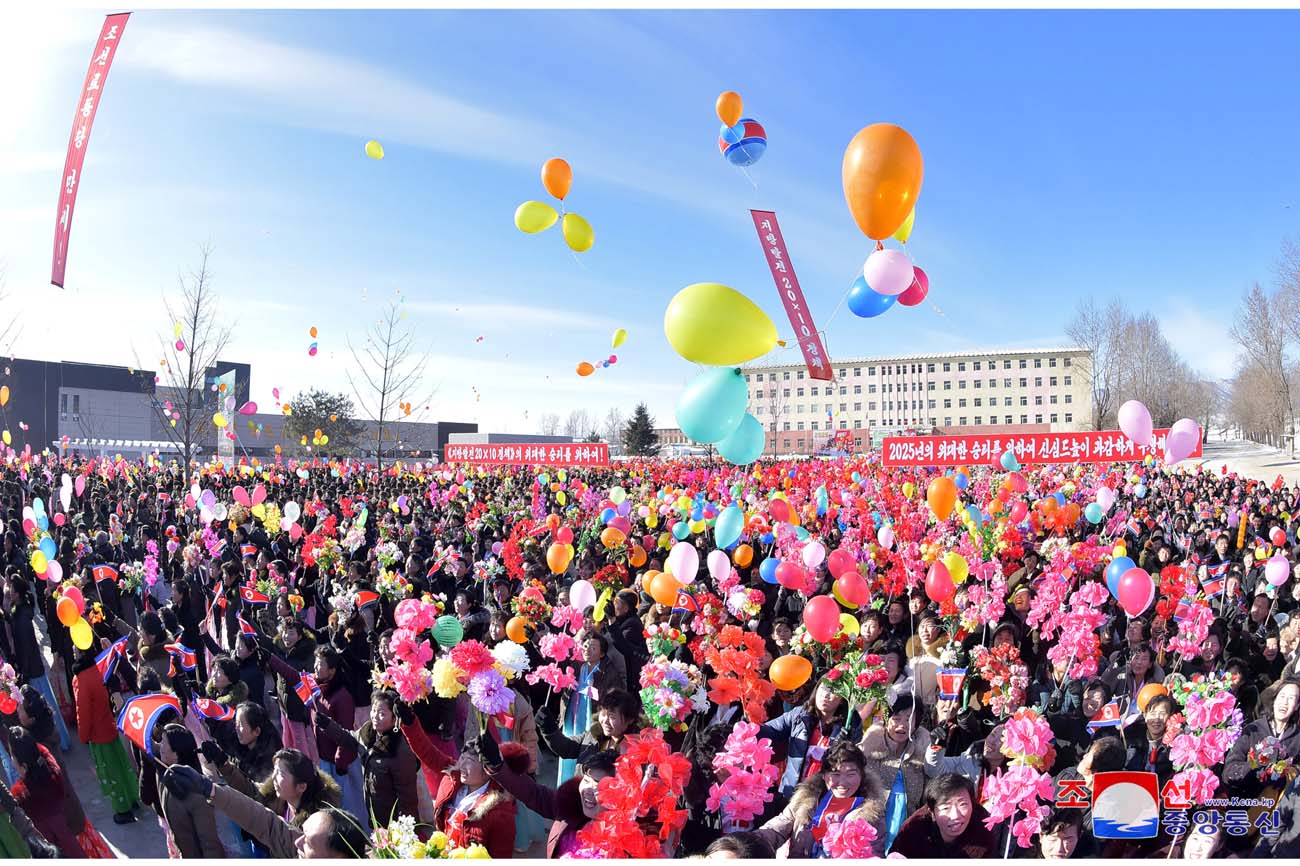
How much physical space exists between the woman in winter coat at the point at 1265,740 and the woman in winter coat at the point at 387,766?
3952 millimetres

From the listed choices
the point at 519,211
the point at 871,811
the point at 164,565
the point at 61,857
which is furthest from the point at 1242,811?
the point at 164,565

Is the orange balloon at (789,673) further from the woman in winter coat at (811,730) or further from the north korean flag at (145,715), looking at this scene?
the north korean flag at (145,715)

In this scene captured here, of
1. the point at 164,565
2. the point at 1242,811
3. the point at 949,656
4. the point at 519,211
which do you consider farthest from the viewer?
the point at 164,565

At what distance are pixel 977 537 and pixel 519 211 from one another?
6255 millimetres

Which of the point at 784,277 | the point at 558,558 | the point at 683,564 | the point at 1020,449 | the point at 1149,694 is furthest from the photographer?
the point at 1020,449

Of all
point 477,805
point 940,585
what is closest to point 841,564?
point 940,585

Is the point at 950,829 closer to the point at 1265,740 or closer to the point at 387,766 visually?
the point at 1265,740

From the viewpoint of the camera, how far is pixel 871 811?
3.42 m

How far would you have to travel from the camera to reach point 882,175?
14.6 ft

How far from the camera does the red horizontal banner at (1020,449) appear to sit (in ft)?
55.1

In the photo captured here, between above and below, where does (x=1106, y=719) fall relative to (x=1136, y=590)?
below

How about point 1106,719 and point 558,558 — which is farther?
point 558,558

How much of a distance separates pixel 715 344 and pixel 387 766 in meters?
2.82

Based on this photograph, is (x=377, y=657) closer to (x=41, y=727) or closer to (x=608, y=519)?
(x=41, y=727)
